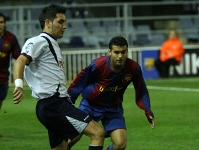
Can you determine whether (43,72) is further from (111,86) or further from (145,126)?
(145,126)

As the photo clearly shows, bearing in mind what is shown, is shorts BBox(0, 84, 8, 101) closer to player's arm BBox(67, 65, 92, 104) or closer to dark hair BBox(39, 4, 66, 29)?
player's arm BBox(67, 65, 92, 104)

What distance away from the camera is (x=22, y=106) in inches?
669

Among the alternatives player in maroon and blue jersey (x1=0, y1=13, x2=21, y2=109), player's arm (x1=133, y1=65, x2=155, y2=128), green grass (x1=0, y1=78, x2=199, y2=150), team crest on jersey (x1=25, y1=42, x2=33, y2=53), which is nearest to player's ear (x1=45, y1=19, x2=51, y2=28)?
team crest on jersey (x1=25, y1=42, x2=33, y2=53)

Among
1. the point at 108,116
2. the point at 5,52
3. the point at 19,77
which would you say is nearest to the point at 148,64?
the point at 5,52

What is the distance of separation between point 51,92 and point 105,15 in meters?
18.7

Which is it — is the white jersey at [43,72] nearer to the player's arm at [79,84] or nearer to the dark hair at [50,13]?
the dark hair at [50,13]

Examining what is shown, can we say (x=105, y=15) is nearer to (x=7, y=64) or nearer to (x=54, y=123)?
(x=7, y=64)

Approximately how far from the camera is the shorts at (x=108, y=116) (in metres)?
8.60

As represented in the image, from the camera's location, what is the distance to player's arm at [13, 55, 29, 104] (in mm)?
6934

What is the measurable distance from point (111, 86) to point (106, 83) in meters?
0.08

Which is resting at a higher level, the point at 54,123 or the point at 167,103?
Answer: the point at 54,123

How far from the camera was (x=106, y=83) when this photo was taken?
862 centimetres

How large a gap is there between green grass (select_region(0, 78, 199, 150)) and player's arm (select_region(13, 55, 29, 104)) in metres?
3.83

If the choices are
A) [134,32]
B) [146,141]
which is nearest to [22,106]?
[146,141]
